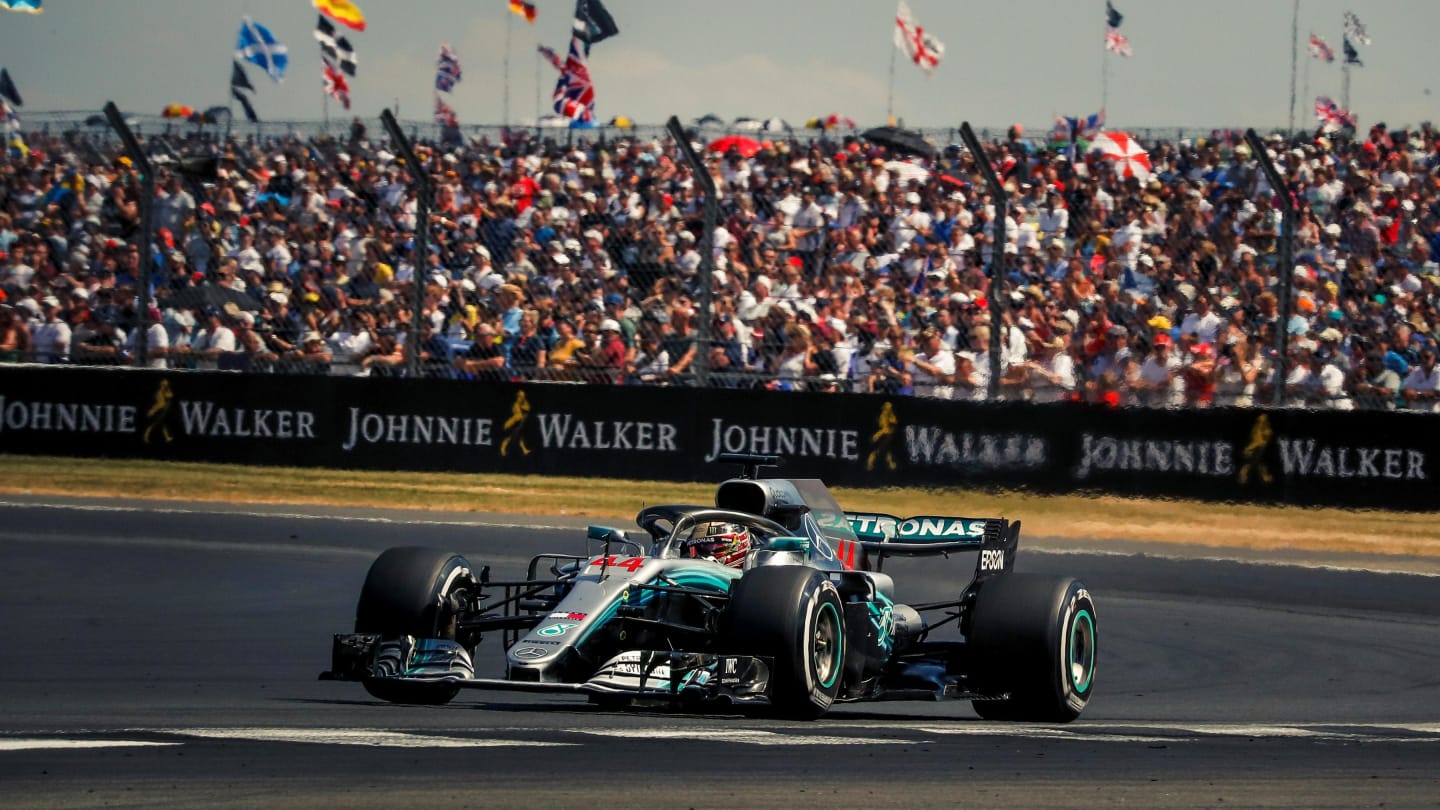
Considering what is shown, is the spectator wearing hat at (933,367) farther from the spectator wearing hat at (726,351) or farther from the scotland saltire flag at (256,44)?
the scotland saltire flag at (256,44)

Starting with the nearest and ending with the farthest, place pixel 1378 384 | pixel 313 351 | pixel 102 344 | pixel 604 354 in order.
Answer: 1. pixel 1378 384
2. pixel 604 354
3. pixel 313 351
4. pixel 102 344

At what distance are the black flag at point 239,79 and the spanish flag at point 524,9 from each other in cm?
849

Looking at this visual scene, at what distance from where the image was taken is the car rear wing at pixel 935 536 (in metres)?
9.46

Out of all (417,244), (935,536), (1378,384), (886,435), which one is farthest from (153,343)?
(935,536)

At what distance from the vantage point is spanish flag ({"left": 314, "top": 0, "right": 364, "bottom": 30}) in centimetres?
2789

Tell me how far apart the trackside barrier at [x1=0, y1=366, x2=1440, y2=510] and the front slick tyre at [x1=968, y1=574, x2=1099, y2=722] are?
26.4ft

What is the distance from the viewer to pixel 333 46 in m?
35.8

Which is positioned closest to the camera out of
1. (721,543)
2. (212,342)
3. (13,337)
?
(721,543)

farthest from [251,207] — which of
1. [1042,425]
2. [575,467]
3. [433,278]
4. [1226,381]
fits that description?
Result: [1226,381]

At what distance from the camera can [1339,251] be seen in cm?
1630

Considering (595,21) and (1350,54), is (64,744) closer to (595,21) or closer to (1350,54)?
(595,21)

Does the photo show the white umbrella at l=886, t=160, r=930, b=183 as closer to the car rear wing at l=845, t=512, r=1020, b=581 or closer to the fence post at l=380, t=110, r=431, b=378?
the fence post at l=380, t=110, r=431, b=378

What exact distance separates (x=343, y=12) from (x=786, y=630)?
2227cm

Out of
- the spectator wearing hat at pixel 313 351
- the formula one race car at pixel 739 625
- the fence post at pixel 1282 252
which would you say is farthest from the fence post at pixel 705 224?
the formula one race car at pixel 739 625
